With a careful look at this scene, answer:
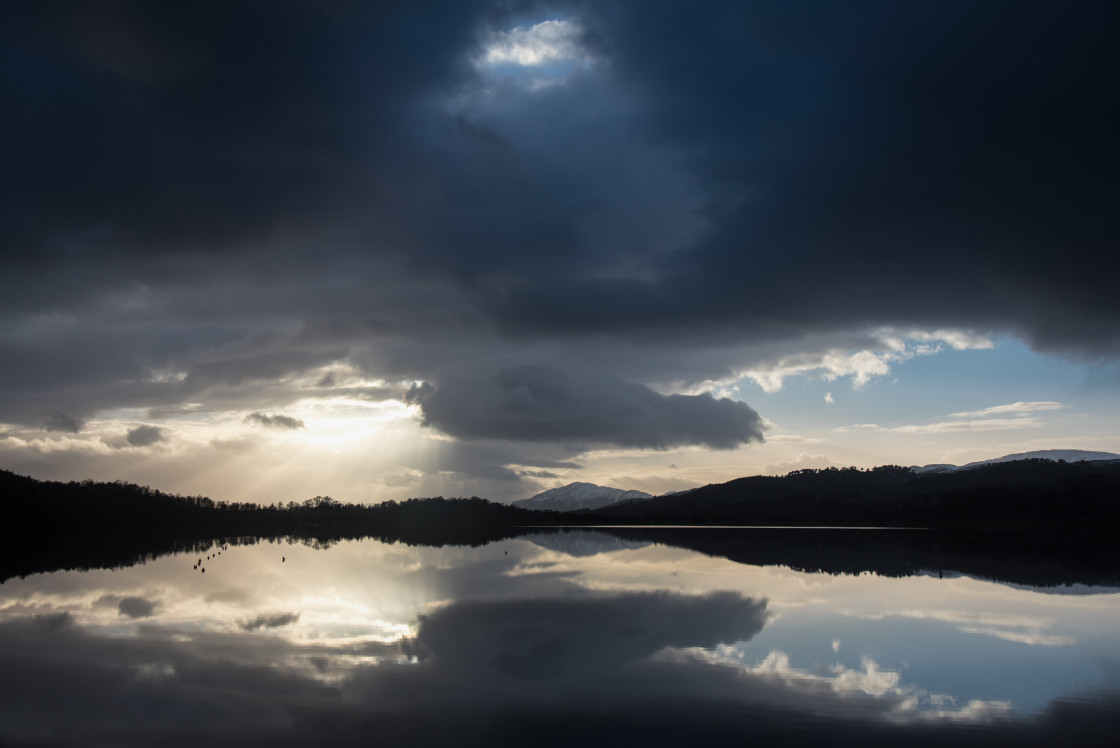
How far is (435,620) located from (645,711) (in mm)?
14806

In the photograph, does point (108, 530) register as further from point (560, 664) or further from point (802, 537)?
point (560, 664)

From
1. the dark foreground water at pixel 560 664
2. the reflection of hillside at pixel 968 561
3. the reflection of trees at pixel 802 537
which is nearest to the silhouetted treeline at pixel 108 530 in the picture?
the reflection of trees at pixel 802 537

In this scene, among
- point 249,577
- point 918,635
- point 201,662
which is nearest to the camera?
point 201,662

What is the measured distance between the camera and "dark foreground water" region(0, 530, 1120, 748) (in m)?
15.2

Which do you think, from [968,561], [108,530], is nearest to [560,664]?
[968,561]

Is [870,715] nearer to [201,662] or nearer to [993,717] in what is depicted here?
[993,717]

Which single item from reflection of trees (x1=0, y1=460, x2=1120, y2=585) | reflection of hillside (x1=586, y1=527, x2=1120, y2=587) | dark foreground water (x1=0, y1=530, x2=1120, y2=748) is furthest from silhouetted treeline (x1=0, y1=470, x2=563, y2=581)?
reflection of hillside (x1=586, y1=527, x2=1120, y2=587)

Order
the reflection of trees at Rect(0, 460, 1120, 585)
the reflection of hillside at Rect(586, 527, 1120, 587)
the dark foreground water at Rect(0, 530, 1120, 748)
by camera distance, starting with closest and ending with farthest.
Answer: the dark foreground water at Rect(0, 530, 1120, 748), the reflection of hillside at Rect(586, 527, 1120, 587), the reflection of trees at Rect(0, 460, 1120, 585)

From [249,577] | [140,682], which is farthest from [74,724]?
[249,577]

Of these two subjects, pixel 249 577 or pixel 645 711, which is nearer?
pixel 645 711

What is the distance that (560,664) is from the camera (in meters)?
21.2

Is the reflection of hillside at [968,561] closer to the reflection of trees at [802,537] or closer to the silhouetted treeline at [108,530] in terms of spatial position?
the reflection of trees at [802,537]

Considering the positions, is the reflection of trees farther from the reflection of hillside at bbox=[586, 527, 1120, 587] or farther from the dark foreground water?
the dark foreground water

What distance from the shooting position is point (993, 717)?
1633 centimetres
